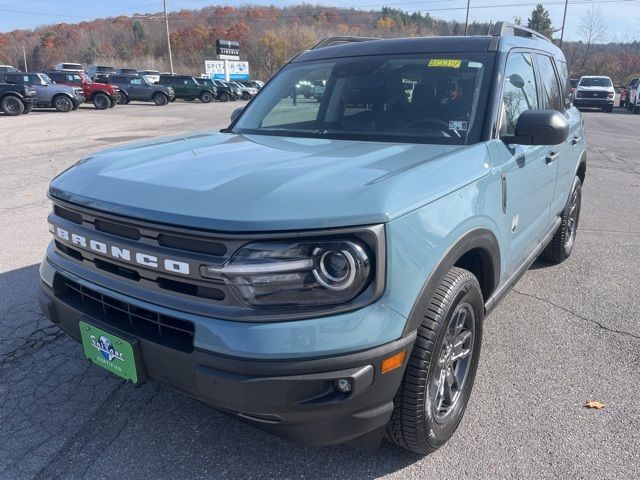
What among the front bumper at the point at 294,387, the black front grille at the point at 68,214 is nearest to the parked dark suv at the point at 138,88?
the black front grille at the point at 68,214

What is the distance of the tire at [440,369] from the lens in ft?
7.10

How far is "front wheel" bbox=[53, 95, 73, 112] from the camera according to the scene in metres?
23.6

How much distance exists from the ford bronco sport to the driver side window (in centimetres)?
2

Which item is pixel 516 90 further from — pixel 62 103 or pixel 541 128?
pixel 62 103

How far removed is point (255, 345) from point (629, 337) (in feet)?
10.0

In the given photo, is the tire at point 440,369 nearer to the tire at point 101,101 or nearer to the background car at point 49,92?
the background car at point 49,92

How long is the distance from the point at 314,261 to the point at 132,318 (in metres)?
0.86

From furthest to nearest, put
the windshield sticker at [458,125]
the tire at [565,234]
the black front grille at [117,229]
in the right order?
the tire at [565,234], the windshield sticker at [458,125], the black front grille at [117,229]

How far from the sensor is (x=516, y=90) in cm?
329

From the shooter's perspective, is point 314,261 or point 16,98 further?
point 16,98

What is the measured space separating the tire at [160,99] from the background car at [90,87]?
4.98 m

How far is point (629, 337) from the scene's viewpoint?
370 cm

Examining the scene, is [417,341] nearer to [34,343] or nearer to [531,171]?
[531,171]

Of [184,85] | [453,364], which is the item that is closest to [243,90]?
[184,85]
